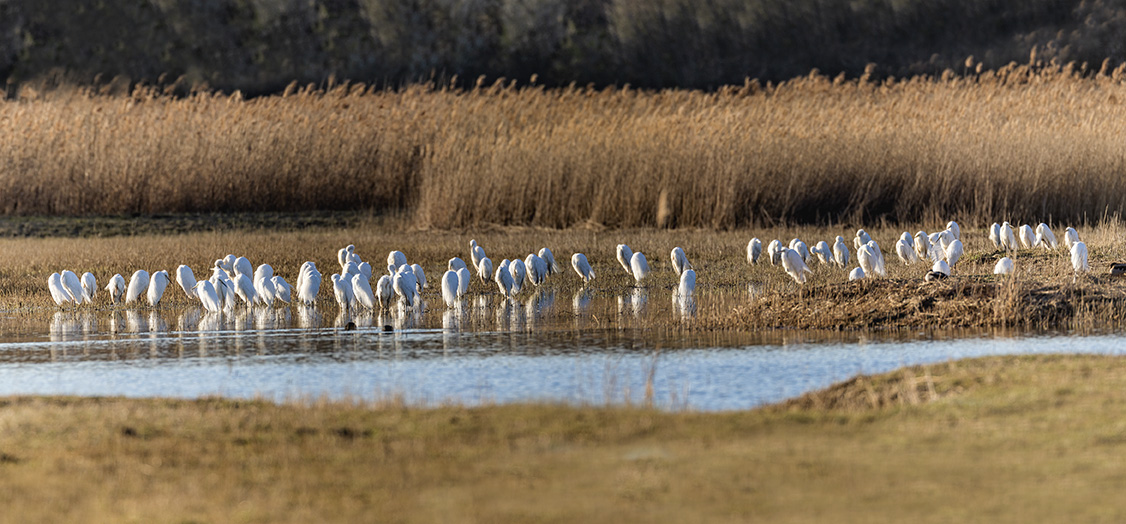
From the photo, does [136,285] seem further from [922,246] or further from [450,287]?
[922,246]

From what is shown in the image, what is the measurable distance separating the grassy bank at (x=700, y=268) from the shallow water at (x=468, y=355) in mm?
408

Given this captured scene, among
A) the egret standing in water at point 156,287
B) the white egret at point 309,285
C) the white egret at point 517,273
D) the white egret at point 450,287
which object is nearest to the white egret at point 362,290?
the white egret at point 309,285

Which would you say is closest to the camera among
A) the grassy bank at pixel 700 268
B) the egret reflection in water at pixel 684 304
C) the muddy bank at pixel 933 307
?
the muddy bank at pixel 933 307

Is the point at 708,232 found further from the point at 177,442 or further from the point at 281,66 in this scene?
the point at 281,66

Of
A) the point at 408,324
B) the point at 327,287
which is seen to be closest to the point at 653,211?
the point at 327,287

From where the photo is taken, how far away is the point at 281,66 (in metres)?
46.0

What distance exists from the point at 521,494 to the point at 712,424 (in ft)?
4.02

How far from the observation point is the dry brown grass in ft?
55.4

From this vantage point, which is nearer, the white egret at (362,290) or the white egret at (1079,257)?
the white egret at (362,290)

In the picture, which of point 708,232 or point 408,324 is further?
point 708,232

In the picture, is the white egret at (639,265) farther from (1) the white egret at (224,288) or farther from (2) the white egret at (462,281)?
(1) the white egret at (224,288)

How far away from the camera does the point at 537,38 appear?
1859 inches

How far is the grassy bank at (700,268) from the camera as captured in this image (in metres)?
8.75

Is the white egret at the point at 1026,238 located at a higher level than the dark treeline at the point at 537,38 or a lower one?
lower
